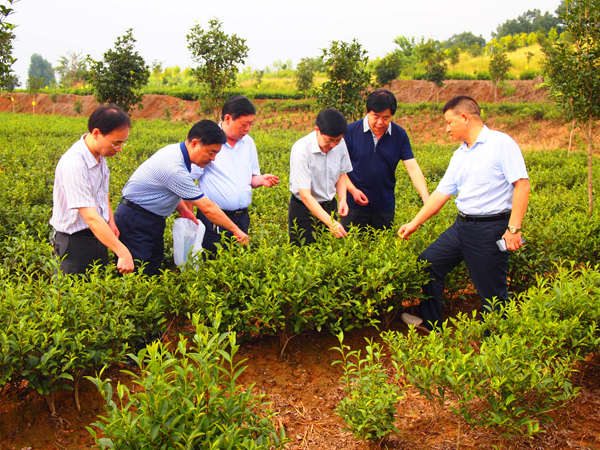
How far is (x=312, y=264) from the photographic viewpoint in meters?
3.23

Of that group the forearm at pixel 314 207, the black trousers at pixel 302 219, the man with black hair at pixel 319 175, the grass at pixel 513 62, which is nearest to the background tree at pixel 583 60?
the man with black hair at pixel 319 175

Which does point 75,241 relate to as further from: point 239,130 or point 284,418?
point 284,418

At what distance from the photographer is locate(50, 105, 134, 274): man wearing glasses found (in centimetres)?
289

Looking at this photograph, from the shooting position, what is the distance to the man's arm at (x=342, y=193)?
3.92 metres

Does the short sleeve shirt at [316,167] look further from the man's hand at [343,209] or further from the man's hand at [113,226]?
the man's hand at [113,226]

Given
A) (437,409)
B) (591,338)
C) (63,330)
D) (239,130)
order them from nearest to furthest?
(63,330) → (591,338) → (437,409) → (239,130)

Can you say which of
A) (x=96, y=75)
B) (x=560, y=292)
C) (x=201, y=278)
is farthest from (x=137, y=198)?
(x=96, y=75)

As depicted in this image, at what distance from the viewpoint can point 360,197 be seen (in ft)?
13.6

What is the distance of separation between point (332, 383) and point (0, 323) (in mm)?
2027

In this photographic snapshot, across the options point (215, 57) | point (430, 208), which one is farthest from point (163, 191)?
point (215, 57)

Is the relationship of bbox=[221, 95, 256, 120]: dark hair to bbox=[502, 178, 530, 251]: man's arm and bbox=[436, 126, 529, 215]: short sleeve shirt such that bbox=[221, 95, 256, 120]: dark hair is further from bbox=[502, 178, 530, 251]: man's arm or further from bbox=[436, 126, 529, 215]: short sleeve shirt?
bbox=[502, 178, 530, 251]: man's arm

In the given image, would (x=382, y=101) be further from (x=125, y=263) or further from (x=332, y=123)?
(x=125, y=263)

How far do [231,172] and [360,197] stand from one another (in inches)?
47.9

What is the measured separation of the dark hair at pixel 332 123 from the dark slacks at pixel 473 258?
1.18m
